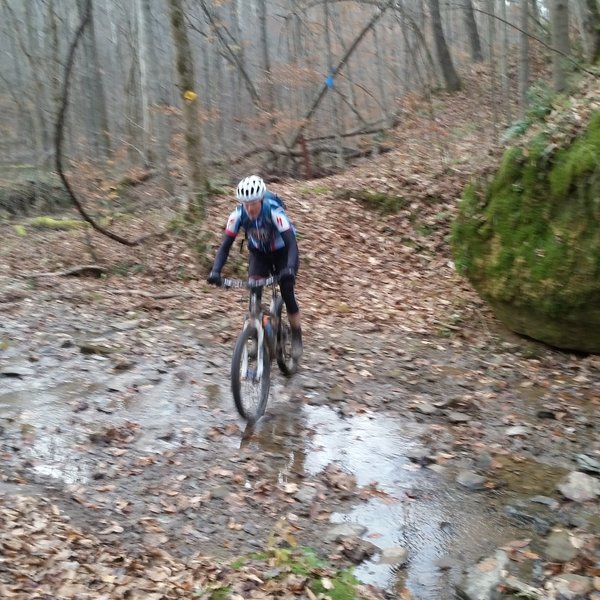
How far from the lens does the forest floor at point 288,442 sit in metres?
4.35

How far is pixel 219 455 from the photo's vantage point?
578cm

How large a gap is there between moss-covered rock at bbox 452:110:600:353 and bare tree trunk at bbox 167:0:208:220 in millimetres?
5245

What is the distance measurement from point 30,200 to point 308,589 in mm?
18306

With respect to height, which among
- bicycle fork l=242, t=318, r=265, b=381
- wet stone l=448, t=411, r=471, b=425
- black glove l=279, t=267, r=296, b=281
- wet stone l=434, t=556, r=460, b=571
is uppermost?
black glove l=279, t=267, r=296, b=281

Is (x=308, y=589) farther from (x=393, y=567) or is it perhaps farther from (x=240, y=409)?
(x=240, y=409)

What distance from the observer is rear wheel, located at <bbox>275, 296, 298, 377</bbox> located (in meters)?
6.90

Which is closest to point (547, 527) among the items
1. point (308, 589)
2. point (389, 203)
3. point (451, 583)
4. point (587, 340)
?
point (451, 583)

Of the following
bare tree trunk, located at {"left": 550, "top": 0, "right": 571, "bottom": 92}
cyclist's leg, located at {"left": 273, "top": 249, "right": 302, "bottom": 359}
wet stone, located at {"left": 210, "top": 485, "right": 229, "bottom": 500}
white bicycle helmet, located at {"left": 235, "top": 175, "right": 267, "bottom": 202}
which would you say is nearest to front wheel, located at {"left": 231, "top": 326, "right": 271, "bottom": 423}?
cyclist's leg, located at {"left": 273, "top": 249, "right": 302, "bottom": 359}

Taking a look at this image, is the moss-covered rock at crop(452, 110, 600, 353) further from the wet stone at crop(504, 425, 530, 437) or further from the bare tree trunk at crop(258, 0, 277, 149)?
the bare tree trunk at crop(258, 0, 277, 149)

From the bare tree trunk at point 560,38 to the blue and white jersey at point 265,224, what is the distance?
667 cm

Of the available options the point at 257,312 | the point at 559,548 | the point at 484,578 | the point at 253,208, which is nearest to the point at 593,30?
the point at 253,208

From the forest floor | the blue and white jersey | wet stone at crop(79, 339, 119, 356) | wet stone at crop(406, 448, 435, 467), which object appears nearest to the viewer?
the forest floor

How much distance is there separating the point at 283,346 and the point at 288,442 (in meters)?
1.26

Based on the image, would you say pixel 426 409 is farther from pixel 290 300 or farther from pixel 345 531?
pixel 345 531
